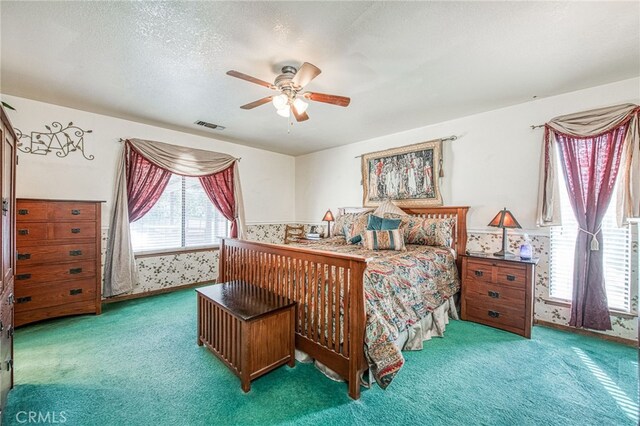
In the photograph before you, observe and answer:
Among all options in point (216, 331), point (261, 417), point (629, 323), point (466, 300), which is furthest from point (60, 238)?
point (629, 323)

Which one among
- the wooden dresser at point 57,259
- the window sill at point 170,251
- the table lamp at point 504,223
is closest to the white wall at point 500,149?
the table lamp at point 504,223

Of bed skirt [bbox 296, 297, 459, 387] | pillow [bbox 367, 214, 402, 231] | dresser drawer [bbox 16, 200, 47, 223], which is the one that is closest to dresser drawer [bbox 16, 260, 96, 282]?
dresser drawer [bbox 16, 200, 47, 223]

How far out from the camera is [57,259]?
293 cm

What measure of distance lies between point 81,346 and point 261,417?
2034mm

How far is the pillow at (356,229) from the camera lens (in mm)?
3596

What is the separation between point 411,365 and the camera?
215 centimetres

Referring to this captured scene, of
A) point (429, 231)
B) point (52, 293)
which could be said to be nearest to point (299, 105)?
point (429, 231)

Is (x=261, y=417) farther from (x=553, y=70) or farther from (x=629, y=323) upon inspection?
(x=553, y=70)

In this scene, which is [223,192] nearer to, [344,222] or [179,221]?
[179,221]

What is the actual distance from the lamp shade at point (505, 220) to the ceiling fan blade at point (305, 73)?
2.56 m

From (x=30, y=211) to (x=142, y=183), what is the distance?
A: 124cm

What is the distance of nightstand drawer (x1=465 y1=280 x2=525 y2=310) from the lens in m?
2.70

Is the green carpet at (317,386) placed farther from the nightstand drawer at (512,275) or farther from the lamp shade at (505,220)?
the lamp shade at (505,220)

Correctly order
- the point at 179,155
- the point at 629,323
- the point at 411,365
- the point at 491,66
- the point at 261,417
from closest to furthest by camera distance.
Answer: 1. the point at 261,417
2. the point at 411,365
3. the point at 491,66
4. the point at 629,323
5. the point at 179,155
